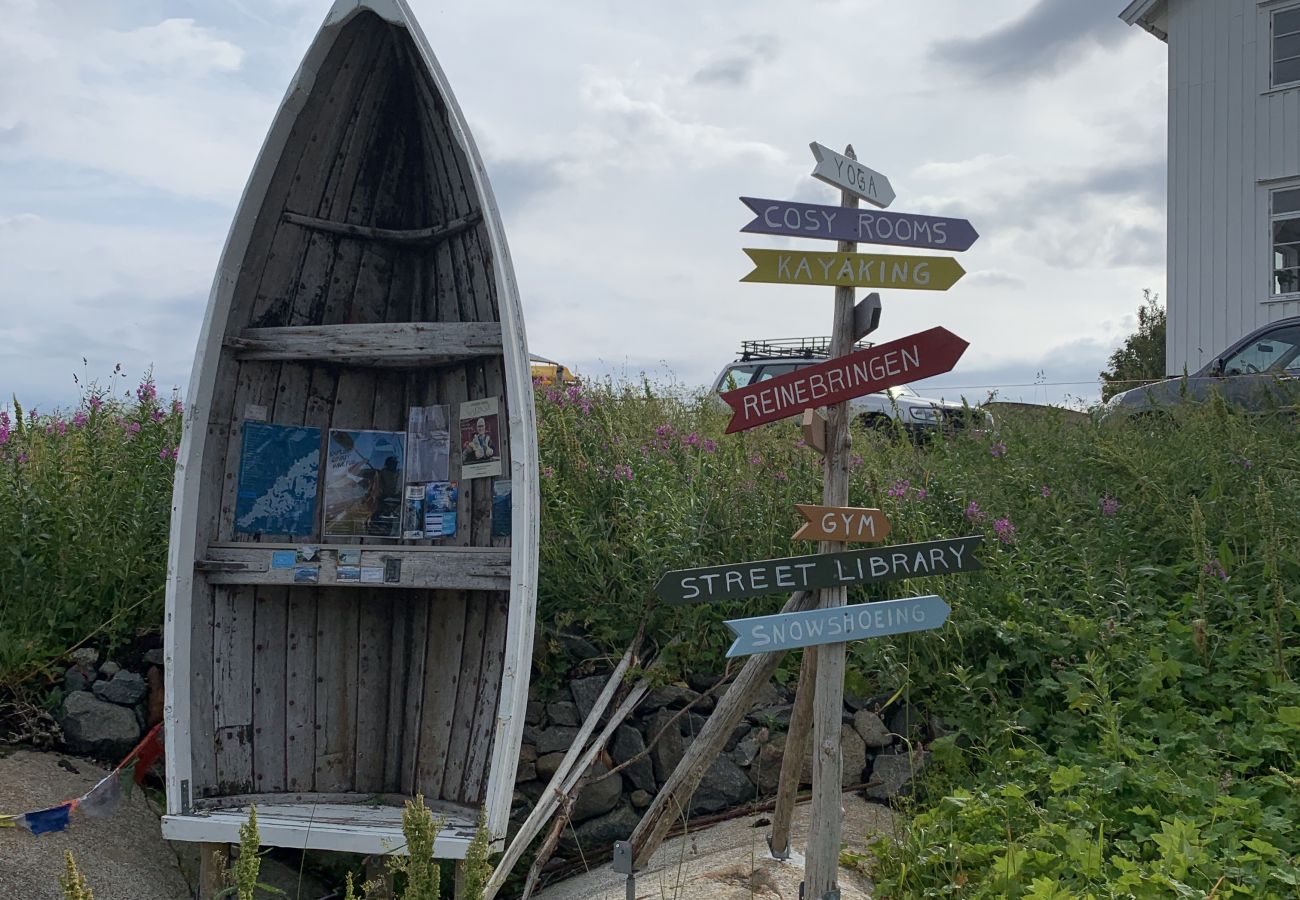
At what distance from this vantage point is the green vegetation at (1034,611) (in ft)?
13.1

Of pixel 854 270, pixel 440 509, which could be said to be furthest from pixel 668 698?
pixel 854 270

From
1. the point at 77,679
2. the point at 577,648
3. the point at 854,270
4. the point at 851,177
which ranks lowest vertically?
the point at 77,679

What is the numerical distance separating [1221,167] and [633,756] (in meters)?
12.8

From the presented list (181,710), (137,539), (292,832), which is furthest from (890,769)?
(137,539)

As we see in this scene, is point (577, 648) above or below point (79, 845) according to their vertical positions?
above

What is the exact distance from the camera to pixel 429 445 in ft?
17.5

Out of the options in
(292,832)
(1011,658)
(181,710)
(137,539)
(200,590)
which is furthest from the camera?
(137,539)

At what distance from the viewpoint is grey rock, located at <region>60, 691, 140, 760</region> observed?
16.6 feet

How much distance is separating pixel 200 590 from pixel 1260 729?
14.5 ft

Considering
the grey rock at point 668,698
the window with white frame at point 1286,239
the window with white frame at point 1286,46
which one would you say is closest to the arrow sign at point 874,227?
the grey rock at point 668,698

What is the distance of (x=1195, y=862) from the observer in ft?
12.1

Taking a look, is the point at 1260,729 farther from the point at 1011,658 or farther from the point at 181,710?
the point at 181,710

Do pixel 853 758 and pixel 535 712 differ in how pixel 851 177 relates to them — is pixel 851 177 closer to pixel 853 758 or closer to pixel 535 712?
pixel 853 758

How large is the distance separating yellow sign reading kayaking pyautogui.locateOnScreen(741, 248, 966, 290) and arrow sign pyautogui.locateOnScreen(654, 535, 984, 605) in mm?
924
